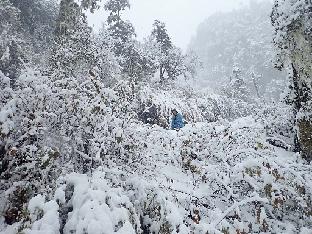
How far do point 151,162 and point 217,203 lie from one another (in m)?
1.27

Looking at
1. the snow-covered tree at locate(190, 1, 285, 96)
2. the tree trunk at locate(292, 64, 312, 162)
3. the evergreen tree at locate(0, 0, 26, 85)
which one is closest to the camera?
the tree trunk at locate(292, 64, 312, 162)

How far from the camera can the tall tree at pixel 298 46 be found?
812 cm

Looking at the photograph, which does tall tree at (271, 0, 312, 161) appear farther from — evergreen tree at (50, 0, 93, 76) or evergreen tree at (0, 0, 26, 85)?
evergreen tree at (0, 0, 26, 85)

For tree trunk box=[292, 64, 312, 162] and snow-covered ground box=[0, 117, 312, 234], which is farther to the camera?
tree trunk box=[292, 64, 312, 162]

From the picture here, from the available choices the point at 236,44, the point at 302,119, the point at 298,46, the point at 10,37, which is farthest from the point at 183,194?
Result: the point at 236,44

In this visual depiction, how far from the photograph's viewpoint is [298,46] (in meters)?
8.26

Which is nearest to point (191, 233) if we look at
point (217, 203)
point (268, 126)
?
point (217, 203)

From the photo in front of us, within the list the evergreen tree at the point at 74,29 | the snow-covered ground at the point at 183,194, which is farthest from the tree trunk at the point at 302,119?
the evergreen tree at the point at 74,29

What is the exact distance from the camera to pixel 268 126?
970cm

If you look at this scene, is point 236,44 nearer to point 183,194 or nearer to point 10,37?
point 10,37

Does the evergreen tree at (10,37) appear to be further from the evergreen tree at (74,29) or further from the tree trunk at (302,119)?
the tree trunk at (302,119)

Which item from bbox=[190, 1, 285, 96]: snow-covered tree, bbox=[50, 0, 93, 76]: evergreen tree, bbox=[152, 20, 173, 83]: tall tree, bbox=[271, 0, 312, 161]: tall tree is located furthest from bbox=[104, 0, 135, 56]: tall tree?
bbox=[190, 1, 285, 96]: snow-covered tree

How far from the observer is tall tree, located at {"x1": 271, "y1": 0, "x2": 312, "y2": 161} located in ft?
26.7

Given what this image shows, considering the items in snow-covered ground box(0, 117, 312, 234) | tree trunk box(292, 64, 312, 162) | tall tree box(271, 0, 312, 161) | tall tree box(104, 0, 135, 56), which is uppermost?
tall tree box(104, 0, 135, 56)
